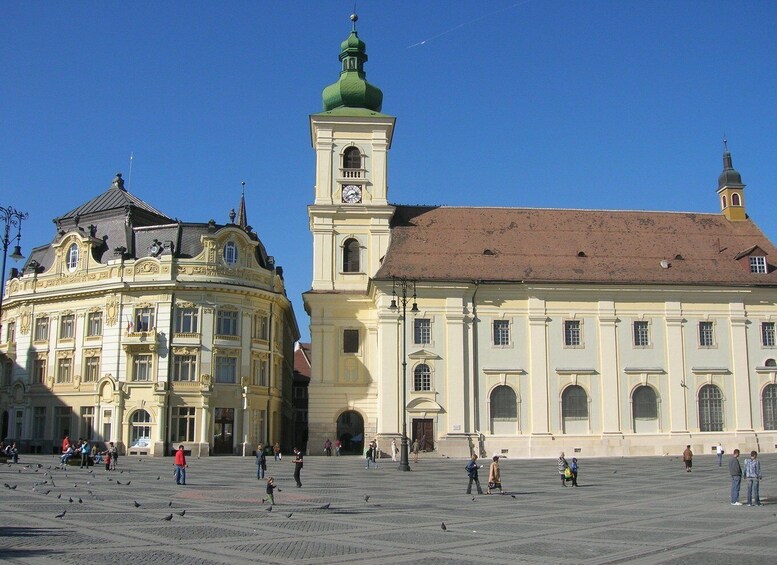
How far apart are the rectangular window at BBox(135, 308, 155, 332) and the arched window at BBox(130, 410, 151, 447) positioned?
18.2 feet

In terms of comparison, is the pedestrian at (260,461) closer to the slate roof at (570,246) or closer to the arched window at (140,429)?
the slate roof at (570,246)

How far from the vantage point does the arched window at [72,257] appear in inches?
2404

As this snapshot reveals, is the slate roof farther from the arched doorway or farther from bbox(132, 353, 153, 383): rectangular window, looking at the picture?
the arched doorway

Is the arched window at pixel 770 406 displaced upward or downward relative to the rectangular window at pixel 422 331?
downward

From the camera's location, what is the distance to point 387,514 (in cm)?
2212

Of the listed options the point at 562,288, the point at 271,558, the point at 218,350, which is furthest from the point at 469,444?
the point at 271,558

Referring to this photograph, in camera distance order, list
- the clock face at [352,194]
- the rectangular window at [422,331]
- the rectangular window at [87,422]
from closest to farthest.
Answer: the rectangular window at [422,331] → the rectangular window at [87,422] → the clock face at [352,194]

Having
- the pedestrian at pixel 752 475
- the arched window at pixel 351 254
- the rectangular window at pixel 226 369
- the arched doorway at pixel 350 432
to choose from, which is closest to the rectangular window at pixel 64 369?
the rectangular window at pixel 226 369

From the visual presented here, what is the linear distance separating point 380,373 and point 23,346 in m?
27.8

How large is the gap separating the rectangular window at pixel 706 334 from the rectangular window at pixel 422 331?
18.2m

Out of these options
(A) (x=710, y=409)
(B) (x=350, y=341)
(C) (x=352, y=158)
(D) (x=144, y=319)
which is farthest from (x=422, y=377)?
(D) (x=144, y=319)

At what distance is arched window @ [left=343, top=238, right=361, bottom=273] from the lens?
58531 mm

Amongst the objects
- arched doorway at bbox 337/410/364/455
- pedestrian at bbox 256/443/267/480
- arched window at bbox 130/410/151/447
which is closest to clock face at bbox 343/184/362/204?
arched doorway at bbox 337/410/364/455

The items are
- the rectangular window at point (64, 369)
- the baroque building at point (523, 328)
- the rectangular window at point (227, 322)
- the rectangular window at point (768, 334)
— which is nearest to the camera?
the baroque building at point (523, 328)
